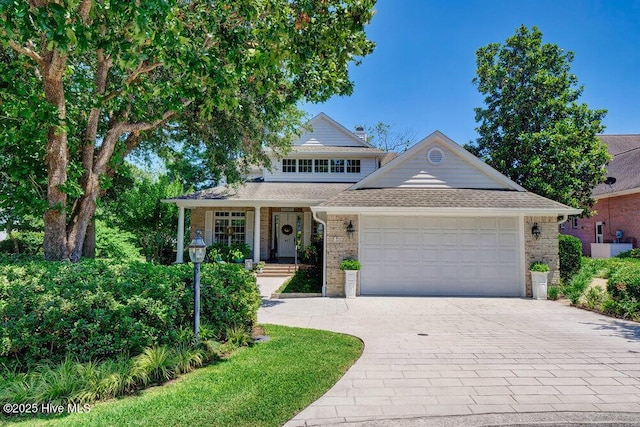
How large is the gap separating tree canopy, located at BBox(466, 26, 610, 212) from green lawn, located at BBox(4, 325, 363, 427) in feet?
47.2

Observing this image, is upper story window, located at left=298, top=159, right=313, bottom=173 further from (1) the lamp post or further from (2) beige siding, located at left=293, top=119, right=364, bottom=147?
(1) the lamp post

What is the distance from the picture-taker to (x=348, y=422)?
335 centimetres

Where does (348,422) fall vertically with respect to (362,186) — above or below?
below

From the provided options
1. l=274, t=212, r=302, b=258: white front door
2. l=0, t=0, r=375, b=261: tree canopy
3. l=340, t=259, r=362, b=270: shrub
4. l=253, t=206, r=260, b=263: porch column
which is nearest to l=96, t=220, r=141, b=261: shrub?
l=253, t=206, r=260, b=263: porch column

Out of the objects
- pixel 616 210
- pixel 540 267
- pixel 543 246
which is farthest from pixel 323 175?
pixel 616 210

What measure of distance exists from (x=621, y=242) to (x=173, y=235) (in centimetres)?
2278

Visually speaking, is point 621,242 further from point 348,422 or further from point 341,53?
point 348,422

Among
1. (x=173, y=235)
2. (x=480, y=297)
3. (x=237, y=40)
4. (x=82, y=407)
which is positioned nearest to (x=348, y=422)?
(x=82, y=407)

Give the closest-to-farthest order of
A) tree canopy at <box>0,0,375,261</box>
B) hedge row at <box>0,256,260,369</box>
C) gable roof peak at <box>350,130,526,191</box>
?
1. hedge row at <box>0,256,260,369</box>
2. tree canopy at <box>0,0,375,261</box>
3. gable roof peak at <box>350,130,526,191</box>

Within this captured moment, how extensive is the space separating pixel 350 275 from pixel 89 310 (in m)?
7.06

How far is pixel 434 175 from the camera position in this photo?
1180 centimetres

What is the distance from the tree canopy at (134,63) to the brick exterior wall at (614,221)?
671 inches

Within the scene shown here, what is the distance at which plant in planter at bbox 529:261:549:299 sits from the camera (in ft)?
33.0

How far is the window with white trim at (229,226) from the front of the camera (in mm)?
17172
